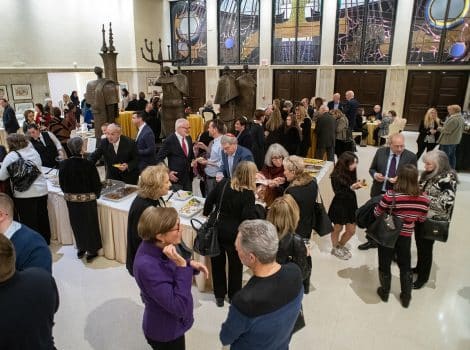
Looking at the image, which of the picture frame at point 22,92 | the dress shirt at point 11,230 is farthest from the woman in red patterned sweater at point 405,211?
the picture frame at point 22,92

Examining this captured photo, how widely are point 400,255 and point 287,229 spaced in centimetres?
137

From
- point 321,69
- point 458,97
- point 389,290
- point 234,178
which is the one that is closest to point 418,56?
point 458,97

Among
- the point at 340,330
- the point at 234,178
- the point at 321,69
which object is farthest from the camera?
the point at 321,69

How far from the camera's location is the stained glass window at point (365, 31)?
37.9 feet

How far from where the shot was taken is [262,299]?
4.55 ft

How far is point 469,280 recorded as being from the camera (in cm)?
357

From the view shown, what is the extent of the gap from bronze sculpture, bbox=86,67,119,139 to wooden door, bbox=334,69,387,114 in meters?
8.98

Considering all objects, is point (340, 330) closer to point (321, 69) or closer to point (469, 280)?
point (469, 280)

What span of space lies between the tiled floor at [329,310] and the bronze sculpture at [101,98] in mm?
3267

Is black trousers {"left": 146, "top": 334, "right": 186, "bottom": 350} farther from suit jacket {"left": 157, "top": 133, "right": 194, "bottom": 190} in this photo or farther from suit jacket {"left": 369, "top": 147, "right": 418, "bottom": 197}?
suit jacket {"left": 369, "top": 147, "right": 418, "bottom": 197}

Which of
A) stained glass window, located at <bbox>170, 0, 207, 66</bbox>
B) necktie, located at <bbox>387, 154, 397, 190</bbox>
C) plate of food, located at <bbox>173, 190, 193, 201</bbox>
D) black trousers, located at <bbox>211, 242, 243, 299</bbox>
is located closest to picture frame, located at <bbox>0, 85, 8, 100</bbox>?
stained glass window, located at <bbox>170, 0, 207, 66</bbox>

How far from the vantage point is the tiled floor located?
2723mm

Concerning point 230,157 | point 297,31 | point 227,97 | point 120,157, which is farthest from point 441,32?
point 120,157

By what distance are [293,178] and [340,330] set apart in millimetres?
1338
